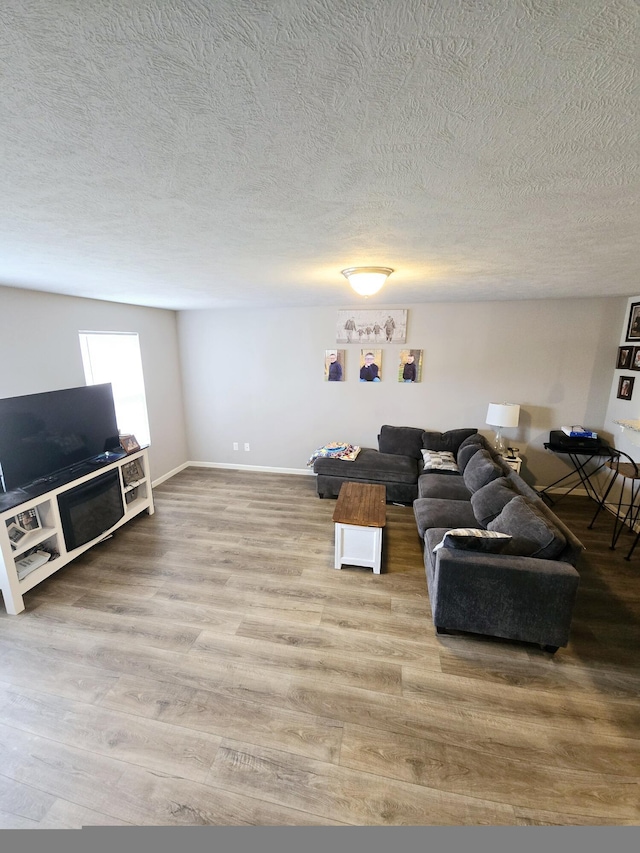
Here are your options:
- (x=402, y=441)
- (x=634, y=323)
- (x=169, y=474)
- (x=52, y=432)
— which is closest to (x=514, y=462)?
(x=402, y=441)

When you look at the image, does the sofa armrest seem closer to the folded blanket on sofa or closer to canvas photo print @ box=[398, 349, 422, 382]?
the folded blanket on sofa

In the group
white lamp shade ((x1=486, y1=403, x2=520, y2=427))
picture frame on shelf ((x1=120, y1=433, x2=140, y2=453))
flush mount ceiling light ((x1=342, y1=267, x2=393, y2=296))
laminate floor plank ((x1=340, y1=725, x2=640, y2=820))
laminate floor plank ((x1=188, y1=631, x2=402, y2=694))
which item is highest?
flush mount ceiling light ((x1=342, y1=267, x2=393, y2=296))

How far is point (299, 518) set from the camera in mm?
3891

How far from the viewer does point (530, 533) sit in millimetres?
2258

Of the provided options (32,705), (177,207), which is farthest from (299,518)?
(177,207)

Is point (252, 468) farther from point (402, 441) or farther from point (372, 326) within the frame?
point (372, 326)

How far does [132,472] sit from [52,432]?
999 mm

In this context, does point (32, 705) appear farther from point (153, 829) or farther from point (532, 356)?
point (532, 356)

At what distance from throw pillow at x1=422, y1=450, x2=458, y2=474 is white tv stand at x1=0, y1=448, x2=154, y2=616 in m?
3.40

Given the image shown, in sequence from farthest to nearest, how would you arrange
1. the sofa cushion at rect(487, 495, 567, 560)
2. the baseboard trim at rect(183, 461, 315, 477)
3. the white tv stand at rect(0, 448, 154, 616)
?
1. the baseboard trim at rect(183, 461, 315, 477)
2. the white tv stand at rect(0, 448, 154, 616)
3. the sofa cushion at rect(487, 495, 567, 560)

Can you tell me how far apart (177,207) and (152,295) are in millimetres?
2561

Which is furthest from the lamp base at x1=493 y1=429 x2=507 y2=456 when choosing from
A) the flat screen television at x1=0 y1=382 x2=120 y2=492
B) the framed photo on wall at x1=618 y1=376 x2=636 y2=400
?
the flat screen television at x1=0 y1=382 x2=120 y2=492

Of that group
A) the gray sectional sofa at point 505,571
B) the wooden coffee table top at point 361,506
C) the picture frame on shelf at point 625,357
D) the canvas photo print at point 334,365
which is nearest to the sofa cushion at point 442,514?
the gray sectional sofa at point 505,571

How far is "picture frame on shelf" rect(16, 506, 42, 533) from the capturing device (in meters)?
2.69
